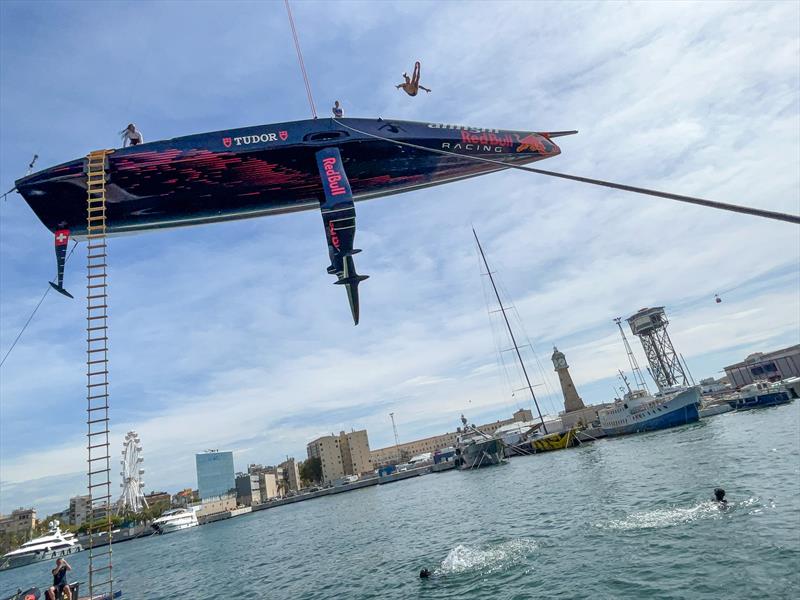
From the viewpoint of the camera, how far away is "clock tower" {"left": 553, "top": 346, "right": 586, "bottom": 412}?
342 feet

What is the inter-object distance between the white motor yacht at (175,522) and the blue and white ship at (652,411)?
10808 cm

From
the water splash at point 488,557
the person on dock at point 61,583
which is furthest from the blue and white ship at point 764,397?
the person on dock at point 61,583

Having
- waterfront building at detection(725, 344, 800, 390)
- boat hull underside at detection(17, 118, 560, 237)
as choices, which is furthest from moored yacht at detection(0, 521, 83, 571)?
waterfront building at detection(725, 344, 800, 390)

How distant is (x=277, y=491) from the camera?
159 m

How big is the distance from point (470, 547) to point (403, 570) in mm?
3381

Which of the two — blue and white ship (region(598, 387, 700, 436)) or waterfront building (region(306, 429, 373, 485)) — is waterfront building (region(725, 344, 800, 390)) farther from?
waterfront building (region(306, 429, 373, 485))

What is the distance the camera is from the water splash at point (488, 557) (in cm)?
1534

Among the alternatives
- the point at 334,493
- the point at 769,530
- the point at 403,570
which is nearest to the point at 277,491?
the point at 334,493

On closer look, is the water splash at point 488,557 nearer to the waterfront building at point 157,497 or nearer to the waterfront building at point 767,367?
the waterfront building at point 767,367

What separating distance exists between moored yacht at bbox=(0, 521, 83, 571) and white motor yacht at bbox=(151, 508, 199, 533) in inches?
690

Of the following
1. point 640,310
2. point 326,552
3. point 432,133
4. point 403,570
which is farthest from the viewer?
point 640,310

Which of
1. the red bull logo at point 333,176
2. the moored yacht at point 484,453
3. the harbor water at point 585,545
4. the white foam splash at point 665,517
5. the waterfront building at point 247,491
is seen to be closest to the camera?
the harbor water at point 585,545

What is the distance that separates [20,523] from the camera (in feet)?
502

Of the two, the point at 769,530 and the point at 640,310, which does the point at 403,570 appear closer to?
the point at 769,530
